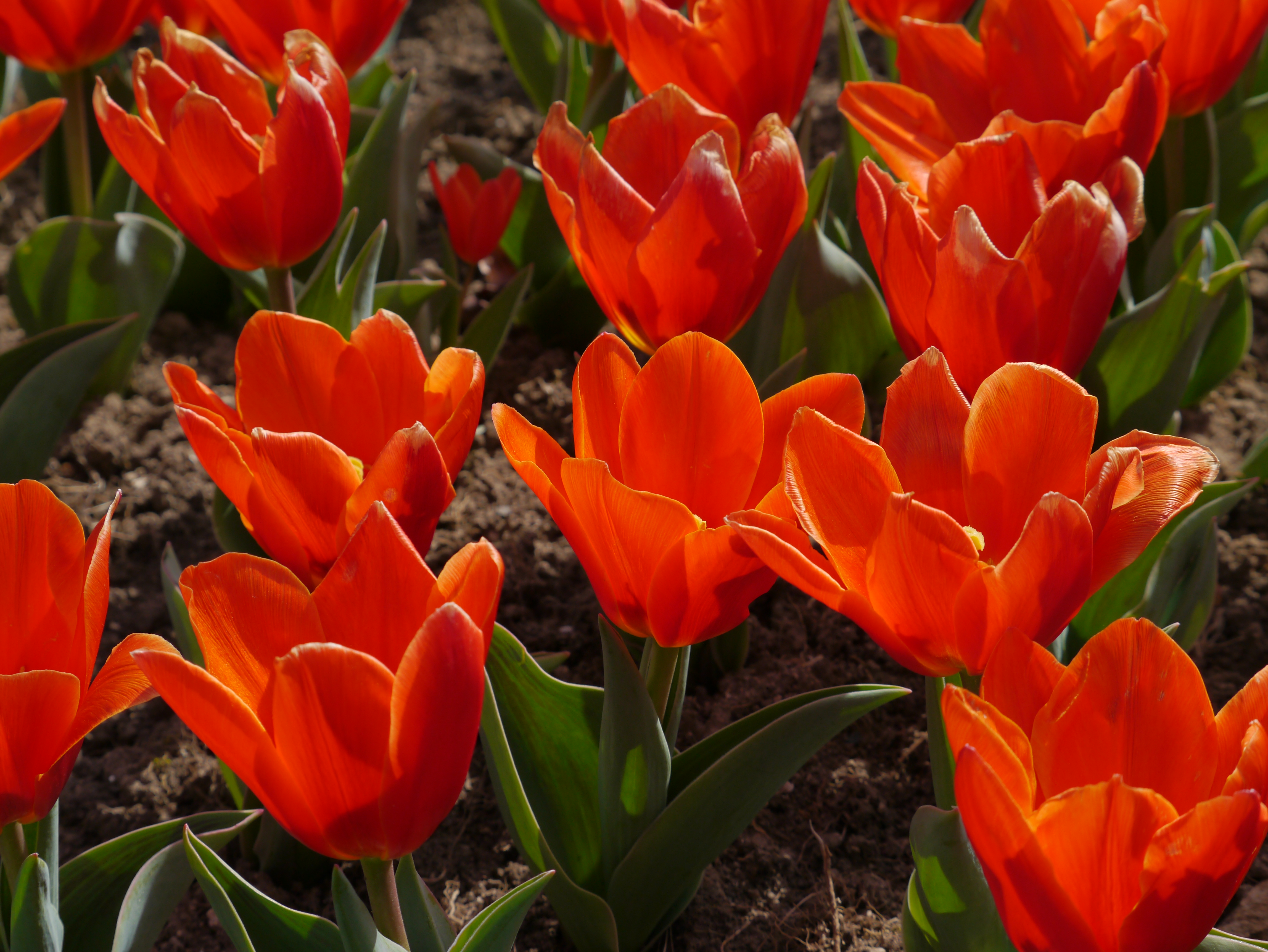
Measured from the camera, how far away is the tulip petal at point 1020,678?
27.5 inches

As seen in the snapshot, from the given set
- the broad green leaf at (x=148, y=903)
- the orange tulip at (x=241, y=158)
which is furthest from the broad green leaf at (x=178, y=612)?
the orange tulip at (x=241, y=158)

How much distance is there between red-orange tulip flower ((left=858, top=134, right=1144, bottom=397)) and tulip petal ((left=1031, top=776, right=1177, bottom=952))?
0.42m

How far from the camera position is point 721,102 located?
1.32 metres

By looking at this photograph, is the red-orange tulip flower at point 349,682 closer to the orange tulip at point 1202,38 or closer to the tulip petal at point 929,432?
the tulip petal at point 929,432

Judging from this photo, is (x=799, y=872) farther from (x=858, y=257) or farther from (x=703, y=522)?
(x=858, y=257)

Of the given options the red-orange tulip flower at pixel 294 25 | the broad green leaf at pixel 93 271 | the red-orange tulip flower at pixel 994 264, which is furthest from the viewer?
the broad green leaf at pixel 93 271

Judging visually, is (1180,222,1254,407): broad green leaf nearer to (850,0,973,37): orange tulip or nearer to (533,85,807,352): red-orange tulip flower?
(850,0,973,37): orange tulip

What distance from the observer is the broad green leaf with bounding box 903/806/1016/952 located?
784 mm

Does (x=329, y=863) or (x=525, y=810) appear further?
(x=329, y=863)

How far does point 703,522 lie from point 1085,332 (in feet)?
1.44

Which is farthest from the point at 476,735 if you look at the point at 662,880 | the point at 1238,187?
the point at 1238,187

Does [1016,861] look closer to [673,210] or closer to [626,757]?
[626,757]

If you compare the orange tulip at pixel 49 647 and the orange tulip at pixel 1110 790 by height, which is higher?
the orange tulip at pixel 1110 790

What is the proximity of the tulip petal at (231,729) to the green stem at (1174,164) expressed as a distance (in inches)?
55.0
